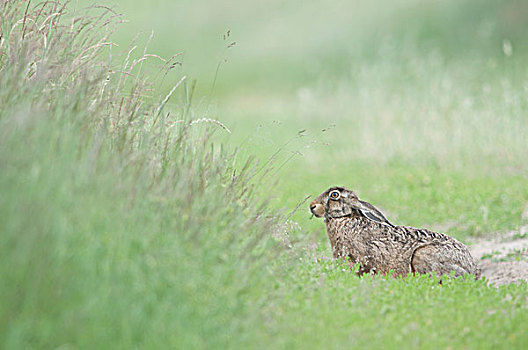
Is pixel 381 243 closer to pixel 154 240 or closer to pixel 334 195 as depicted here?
pixel 334 195

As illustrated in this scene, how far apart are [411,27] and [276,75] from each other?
268 inches

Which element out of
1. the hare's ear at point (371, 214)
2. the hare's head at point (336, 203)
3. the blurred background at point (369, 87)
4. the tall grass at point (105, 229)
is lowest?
the tall grass at point (105, 229)

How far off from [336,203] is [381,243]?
2.43ft

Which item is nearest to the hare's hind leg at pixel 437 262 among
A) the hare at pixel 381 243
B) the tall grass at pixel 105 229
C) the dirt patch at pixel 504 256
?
the hare at pixel 381 243

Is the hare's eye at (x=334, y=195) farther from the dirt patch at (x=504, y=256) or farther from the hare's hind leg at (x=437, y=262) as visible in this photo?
the dirt patch at (x=504, y=256)

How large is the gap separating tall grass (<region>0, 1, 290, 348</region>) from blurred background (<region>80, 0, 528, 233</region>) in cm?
183

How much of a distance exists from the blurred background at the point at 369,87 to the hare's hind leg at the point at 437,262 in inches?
88.1

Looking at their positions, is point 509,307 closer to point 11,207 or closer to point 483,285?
point 483,285

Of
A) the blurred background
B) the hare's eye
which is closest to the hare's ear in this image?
the hare's eye

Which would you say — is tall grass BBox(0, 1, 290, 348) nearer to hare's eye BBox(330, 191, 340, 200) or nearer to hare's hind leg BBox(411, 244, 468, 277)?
hare's eye BBox(330, 191, 340, 200)

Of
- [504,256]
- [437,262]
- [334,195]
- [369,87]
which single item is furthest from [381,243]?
[369,87]

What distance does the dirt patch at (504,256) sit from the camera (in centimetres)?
870

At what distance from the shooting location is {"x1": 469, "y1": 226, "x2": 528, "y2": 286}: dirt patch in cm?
870

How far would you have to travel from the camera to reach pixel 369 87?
20.2m
